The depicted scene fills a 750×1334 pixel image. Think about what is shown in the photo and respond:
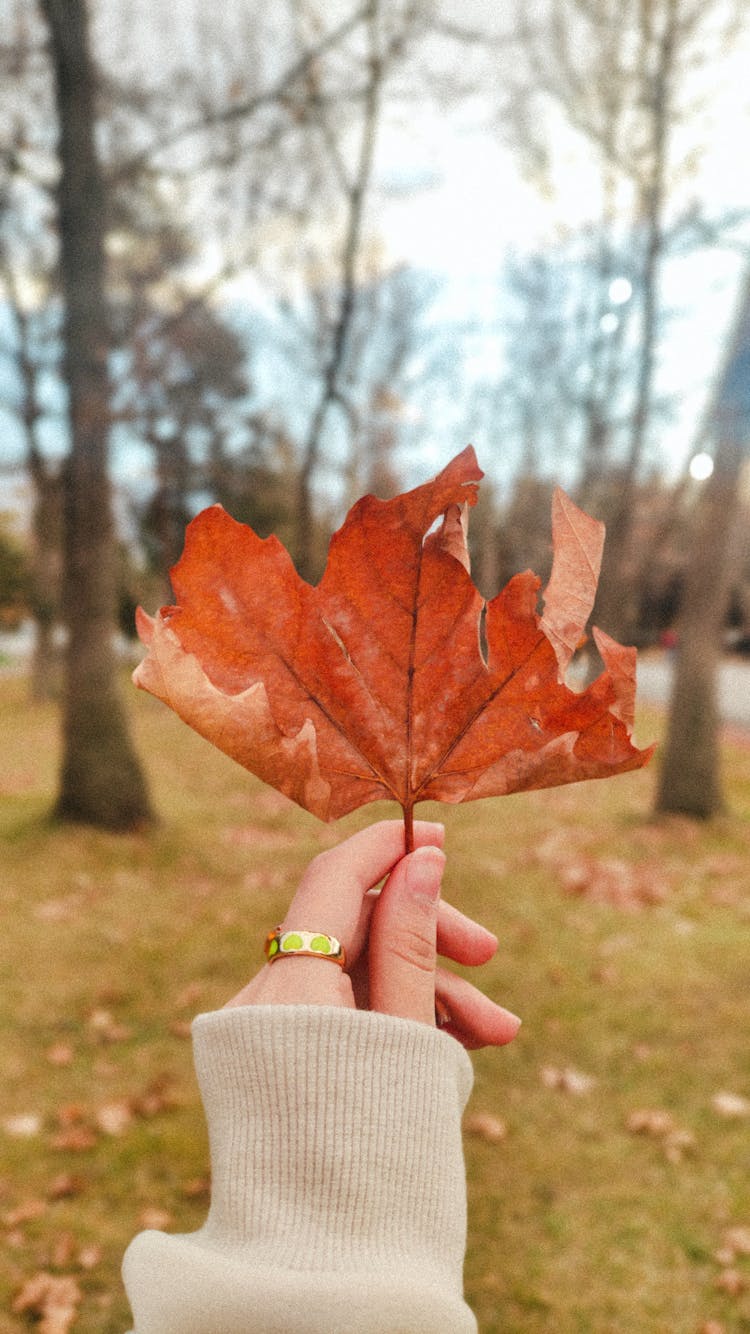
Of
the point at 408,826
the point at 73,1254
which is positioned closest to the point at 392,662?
the point at 408,826

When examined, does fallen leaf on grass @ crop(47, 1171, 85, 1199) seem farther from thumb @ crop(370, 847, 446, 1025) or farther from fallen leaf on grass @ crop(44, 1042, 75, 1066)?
thumb @ crop(370, 847, 446, 1025)

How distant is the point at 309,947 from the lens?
0.91 metres

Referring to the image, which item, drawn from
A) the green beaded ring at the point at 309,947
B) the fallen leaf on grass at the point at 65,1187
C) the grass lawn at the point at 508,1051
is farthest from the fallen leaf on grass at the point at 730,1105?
the green beaded ring at the point at 309,947

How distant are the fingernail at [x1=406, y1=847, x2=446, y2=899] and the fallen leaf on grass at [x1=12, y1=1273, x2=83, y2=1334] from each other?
2.05 metres

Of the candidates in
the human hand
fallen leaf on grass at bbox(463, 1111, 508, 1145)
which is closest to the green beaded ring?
the human hand

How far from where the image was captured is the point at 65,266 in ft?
18.8

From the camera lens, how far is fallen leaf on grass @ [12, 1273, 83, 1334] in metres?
2.21

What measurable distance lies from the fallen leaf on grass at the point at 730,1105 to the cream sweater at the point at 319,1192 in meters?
2.75

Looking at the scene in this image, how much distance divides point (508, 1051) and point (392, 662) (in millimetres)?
3199

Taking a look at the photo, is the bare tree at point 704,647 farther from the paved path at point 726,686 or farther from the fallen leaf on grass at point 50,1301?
the fallen leaf on grass at point 50,1301

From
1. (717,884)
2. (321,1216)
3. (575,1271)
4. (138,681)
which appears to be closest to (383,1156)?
(321,1216)

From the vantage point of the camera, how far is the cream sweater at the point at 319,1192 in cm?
77

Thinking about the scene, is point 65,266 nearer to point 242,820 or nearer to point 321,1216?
point 242,820

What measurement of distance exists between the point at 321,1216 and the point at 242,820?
5829 mm
